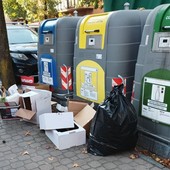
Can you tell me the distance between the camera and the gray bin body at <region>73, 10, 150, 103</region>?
12.4 feet

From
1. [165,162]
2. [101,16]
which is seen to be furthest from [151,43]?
[165,162]

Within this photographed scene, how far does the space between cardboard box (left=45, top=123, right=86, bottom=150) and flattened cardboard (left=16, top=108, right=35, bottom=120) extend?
29.5 inches

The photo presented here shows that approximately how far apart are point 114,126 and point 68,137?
70cm

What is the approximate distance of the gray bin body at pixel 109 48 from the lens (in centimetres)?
377

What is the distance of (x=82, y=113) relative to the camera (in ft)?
13.5

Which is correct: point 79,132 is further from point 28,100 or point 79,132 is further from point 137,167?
point 28,100

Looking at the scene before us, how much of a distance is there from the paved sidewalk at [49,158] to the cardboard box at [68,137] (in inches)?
2.8

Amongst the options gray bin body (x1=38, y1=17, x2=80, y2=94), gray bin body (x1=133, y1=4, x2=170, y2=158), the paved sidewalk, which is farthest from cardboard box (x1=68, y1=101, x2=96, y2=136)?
gray bin body (x1=38, y1=17, x2=80, y2=94)

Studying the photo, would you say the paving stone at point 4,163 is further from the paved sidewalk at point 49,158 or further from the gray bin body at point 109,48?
the gray bin body at point 109,48

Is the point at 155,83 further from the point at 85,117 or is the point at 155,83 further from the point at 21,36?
the point at 21,36

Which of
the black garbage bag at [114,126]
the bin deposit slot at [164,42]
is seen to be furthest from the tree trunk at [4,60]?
the bin deposit slot at [164,42]

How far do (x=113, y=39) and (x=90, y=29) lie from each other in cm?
51

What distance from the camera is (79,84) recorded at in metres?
4.52

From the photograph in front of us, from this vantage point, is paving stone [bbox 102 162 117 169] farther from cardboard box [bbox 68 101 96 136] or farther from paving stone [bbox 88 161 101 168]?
cardboard box [bbox 68 101 96 136]
